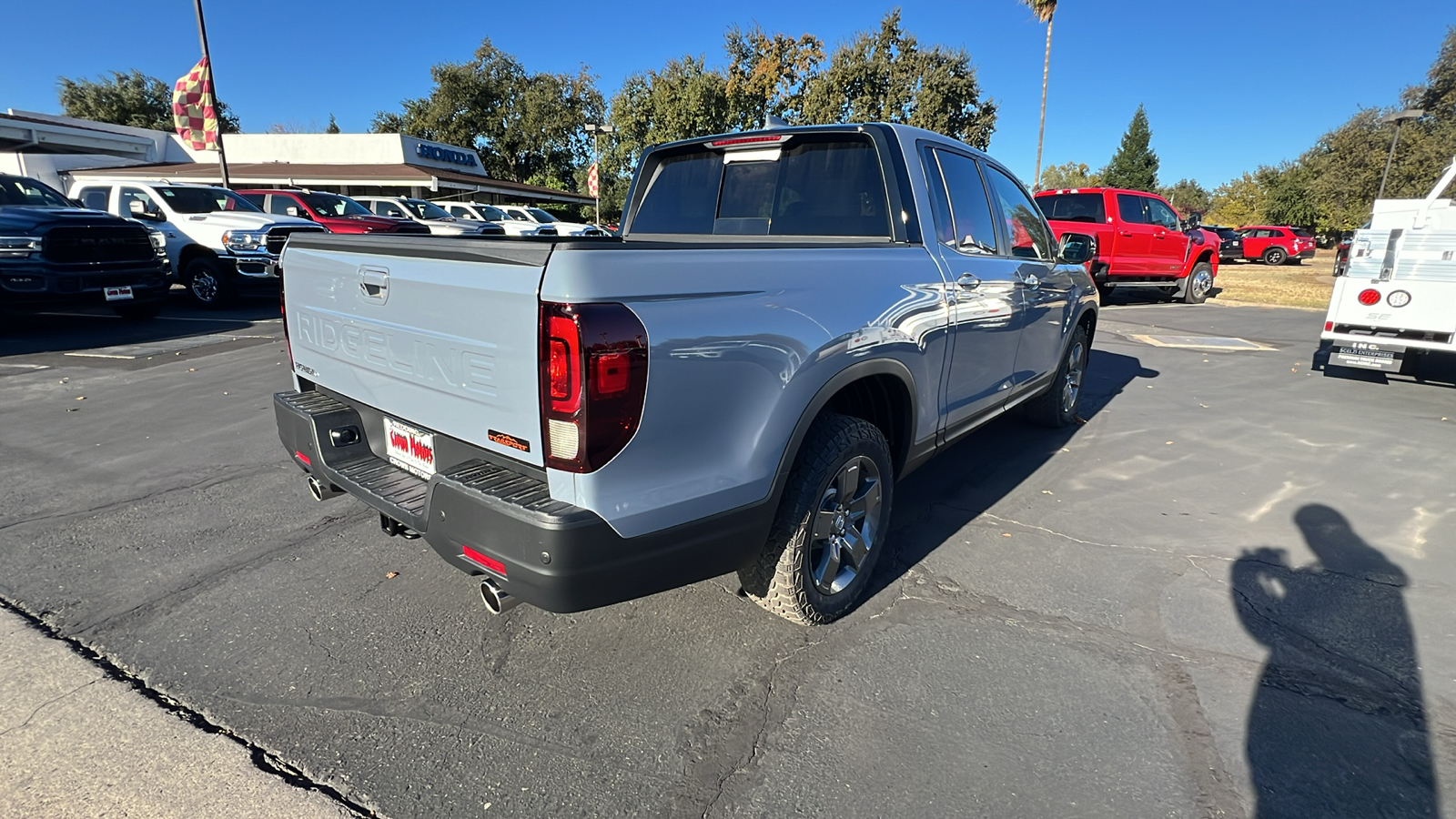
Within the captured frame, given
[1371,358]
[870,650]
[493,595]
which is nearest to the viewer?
[493,595]

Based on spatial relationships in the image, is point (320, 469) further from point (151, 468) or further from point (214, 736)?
point (151, 468)

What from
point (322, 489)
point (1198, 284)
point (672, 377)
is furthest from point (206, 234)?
point (1198, 284)

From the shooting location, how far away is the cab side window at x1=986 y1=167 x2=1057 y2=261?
434 cm

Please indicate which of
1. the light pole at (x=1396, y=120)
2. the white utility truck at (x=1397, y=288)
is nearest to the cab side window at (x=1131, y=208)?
the white utility truck at (x=1397, y=288)

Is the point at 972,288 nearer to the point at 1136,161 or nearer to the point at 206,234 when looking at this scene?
the point at 206,234

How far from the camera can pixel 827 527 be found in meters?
2.84

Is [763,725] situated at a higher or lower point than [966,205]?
lower

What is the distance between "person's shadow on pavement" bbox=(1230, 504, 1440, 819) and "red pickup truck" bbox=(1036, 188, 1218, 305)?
10.1m

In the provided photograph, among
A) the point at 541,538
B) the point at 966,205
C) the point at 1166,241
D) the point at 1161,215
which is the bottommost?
the point at 541,538

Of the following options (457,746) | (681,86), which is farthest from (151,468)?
(681,86)

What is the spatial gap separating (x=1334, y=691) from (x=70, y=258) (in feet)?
41.4

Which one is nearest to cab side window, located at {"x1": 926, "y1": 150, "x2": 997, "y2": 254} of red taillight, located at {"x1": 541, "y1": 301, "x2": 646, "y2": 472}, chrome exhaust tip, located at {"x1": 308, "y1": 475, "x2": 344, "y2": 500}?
red taillight, located at {"x1": 541, "y1": 301, "x2": 646, "y2": 472}

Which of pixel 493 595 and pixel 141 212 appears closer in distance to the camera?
pixel 493 595

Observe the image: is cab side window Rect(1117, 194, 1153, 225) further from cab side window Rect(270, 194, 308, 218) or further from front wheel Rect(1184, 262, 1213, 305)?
cab side window Rect(270, 194, 308, 218)
